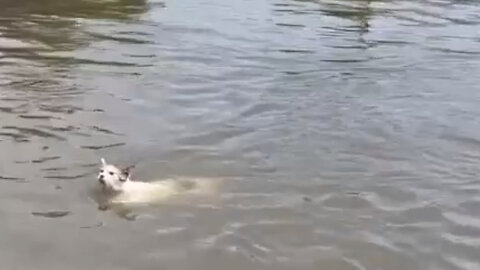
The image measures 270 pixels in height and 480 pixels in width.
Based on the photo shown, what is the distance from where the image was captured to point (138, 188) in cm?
1014

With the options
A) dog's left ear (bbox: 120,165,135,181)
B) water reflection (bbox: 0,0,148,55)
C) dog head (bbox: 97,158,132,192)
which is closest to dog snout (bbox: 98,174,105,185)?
dog head (bbox: 97,158,132,192)

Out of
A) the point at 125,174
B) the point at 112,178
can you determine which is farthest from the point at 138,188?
the point at 112,178

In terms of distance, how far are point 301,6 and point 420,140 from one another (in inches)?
416

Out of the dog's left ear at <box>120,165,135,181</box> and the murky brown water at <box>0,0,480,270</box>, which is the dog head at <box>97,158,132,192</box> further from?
the murky brown water at <box>0,0,480,270</box>

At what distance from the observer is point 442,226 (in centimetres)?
948

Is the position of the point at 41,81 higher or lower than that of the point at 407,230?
higher

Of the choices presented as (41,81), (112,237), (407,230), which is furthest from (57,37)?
(407,230)

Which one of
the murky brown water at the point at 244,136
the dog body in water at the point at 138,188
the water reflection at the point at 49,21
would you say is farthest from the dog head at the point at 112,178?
the water reflection at the point at 49,21

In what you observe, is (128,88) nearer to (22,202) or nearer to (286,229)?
(22,202)

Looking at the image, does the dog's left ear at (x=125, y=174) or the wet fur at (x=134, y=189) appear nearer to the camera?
the wet fur at (x=134, y=189)

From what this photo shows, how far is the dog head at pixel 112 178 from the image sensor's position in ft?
32.4

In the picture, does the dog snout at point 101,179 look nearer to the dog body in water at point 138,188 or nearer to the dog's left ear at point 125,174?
the dog body in water at point 138,188

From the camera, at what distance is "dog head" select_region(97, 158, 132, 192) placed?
987 cm

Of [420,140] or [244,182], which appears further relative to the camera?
[420,140]
